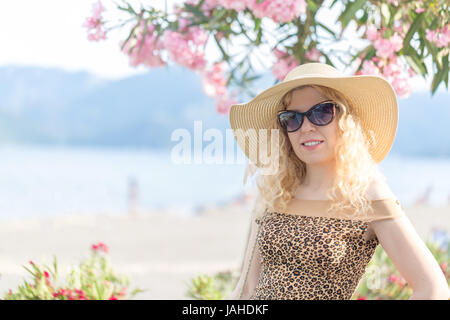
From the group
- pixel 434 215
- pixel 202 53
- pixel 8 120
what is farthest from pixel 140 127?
pixel 202 53

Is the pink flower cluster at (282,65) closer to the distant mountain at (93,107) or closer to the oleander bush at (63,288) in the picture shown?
Result: the oleander bush at (63,288)

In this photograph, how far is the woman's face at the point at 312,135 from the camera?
5.28 feet

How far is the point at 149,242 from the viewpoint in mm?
9352

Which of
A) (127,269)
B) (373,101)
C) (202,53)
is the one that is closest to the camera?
(373,101)

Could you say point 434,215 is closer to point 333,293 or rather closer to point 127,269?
point 127,269

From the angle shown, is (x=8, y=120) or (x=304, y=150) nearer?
(x=304, y=150)

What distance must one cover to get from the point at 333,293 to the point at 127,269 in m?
5.23

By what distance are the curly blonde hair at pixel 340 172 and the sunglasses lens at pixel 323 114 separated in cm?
3

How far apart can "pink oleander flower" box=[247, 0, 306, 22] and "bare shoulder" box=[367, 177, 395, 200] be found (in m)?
0.90

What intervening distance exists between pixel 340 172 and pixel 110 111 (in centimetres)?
9938

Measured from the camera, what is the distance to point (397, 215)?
4.70 feet

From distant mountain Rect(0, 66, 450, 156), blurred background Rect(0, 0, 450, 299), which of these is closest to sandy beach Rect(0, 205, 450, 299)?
blurred background Rect(0, 0, 450, 299)
